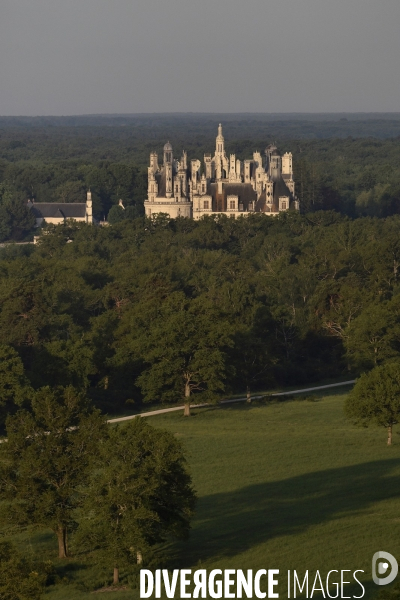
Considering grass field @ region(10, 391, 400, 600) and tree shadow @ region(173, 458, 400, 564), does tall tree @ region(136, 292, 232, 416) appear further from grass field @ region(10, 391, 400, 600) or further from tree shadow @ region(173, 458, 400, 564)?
tree shadow @ region(173, 458, 400, 564)

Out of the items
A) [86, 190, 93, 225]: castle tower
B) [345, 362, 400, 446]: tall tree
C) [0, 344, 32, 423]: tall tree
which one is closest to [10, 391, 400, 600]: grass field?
[345, 362, 400, 446]: tall tree

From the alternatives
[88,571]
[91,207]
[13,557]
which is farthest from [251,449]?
[91,207]

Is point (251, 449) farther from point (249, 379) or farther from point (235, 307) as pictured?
point (235, 307)

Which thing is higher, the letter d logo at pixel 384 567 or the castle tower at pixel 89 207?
the letter d logo at pixel 384 567

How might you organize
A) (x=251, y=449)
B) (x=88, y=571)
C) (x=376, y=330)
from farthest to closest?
(x=376, y=330) < (x=251, y=449) < (x=88, y=571)

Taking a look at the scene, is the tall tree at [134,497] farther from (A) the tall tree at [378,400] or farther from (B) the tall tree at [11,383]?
(B) the tall tree at [11,383]

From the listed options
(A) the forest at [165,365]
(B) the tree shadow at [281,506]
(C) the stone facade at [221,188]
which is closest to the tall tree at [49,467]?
(A) the forest at [165,365]

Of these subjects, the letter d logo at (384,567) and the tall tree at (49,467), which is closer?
the letter d logo at (384,567)
